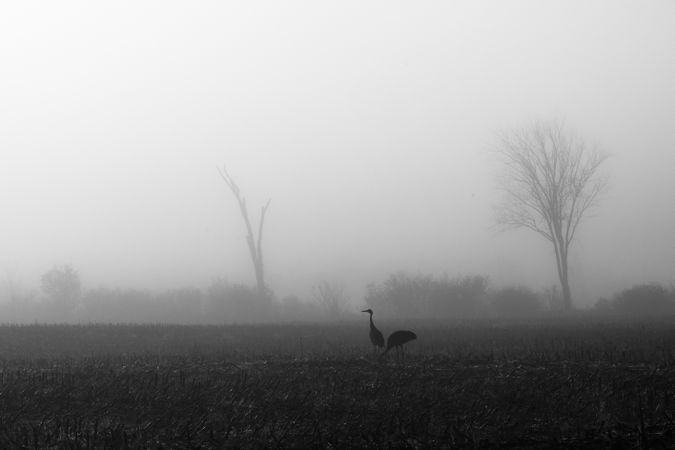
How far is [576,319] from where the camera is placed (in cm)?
3200

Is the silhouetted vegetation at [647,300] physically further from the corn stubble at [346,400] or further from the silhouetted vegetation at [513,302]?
the corn stubble at [346,400]

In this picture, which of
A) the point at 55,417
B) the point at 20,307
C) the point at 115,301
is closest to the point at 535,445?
the point at 55,417

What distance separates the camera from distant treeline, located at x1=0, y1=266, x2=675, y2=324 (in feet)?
137

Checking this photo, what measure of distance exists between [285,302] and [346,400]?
122ft

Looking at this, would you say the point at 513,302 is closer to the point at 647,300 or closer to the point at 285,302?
the point at 647,300

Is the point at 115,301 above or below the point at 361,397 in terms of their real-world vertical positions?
above

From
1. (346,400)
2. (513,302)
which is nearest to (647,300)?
(513,302)

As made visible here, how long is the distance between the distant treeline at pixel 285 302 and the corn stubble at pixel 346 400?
23661 mm

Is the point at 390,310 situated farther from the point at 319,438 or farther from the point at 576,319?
the point at 319,438

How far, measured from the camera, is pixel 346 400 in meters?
11.1

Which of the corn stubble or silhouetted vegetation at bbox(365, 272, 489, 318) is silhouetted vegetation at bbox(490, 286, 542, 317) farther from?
the corn stubble

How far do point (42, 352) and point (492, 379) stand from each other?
13983mm

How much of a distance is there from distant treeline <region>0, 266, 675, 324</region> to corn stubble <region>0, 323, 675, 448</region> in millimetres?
23661

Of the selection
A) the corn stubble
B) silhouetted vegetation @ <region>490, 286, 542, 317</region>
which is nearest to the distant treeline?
silhouetted vegetation @ <region>490, 286, 542, 317</region>
